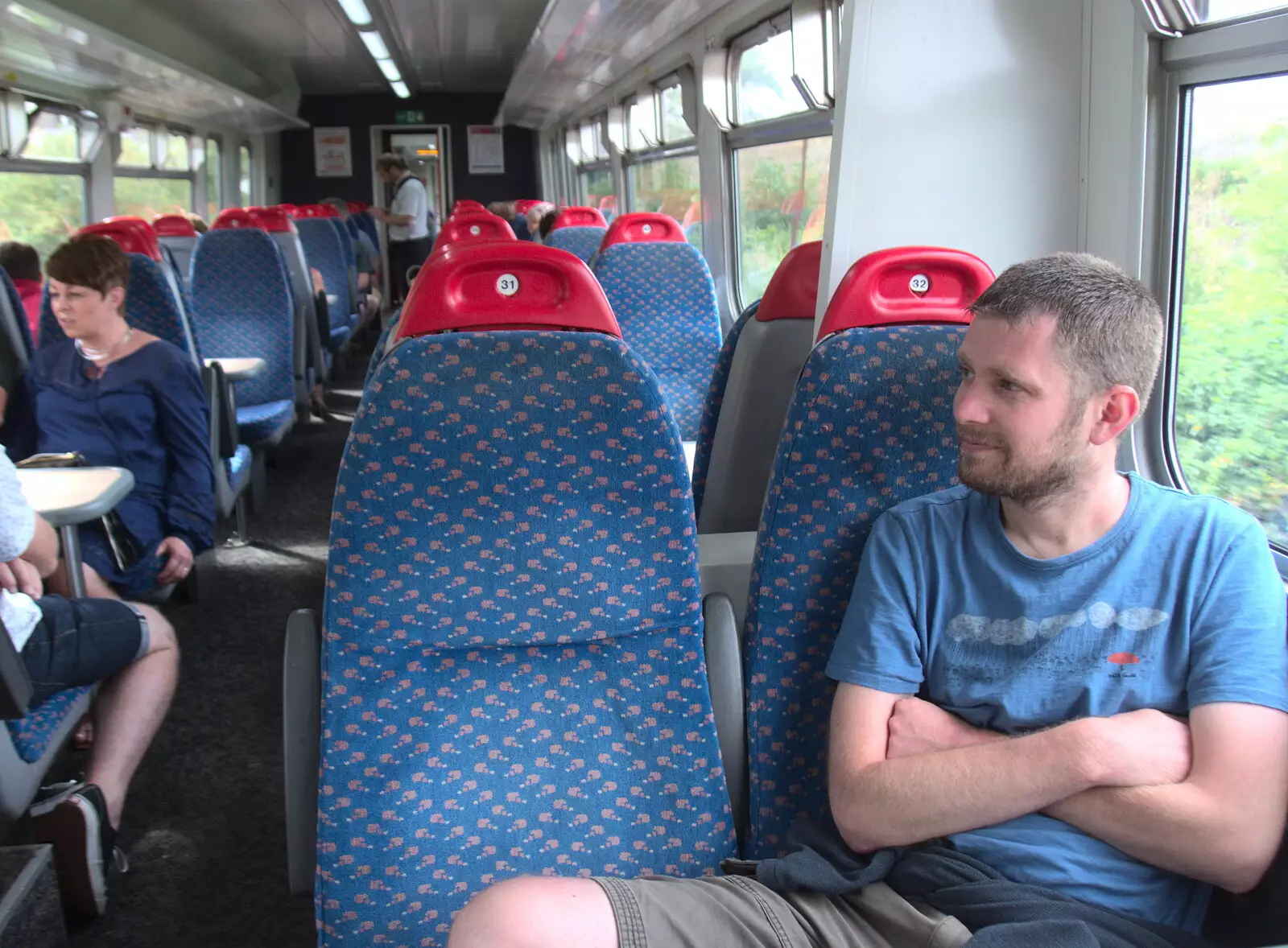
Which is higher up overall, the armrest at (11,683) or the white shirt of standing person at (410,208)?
the white shirt of standing person at (410,208)

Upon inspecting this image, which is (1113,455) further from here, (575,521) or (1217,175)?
(1217,175)

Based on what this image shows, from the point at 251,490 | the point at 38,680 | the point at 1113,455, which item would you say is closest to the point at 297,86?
the point at 251,490

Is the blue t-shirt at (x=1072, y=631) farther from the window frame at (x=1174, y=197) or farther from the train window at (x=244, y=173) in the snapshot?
the train window at (x=244, y=173)

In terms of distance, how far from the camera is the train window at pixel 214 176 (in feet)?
40.5

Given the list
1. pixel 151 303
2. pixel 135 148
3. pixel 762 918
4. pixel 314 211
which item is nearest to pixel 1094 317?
pixel 762 918

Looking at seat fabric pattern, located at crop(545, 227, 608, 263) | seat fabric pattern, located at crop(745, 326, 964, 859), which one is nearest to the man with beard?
seat fabric pattern, located at crop(745, 326, 964, 859)

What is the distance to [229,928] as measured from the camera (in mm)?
2342

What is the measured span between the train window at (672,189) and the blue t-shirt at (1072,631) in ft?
16.3

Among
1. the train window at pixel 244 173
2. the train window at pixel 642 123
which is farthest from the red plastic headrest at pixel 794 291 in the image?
the train window at pixel 244 173

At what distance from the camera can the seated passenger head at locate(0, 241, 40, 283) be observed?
4570 millimetres

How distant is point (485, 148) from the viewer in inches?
770

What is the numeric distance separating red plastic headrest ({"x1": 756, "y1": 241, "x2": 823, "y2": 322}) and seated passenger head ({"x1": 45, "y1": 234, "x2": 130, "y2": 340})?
203cm

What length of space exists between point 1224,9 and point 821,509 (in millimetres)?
1224

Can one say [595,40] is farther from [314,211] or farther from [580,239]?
[314,211]
